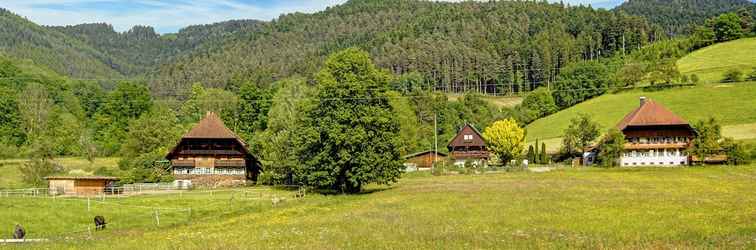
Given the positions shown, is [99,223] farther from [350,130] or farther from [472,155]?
[472,155]

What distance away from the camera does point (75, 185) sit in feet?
225

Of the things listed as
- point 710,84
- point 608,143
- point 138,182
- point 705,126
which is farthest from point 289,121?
Result: point 710,84

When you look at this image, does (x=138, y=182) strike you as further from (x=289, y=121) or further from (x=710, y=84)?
(x=710, y=84)

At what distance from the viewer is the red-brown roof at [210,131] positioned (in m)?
89.1

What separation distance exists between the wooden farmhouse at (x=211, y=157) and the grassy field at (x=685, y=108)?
166 ft

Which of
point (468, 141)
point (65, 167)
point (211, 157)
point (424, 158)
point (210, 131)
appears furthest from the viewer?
point (468, 141)

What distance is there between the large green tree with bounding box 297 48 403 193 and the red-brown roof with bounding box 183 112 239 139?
2546cm

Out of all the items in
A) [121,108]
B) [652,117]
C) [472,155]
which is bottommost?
[472,155]

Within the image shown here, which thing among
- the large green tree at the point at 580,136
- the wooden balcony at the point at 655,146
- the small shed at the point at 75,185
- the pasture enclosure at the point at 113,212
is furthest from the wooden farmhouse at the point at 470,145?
the small shed at the point at 75,185

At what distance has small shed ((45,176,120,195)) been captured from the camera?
68.1 meters

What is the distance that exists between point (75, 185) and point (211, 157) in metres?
22.6

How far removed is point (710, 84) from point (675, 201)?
4031 inches

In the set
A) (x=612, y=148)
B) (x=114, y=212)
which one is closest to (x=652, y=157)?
(x=612, y=148)

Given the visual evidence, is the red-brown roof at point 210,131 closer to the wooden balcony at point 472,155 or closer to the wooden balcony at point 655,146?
the wooden balcony at point 472,155
